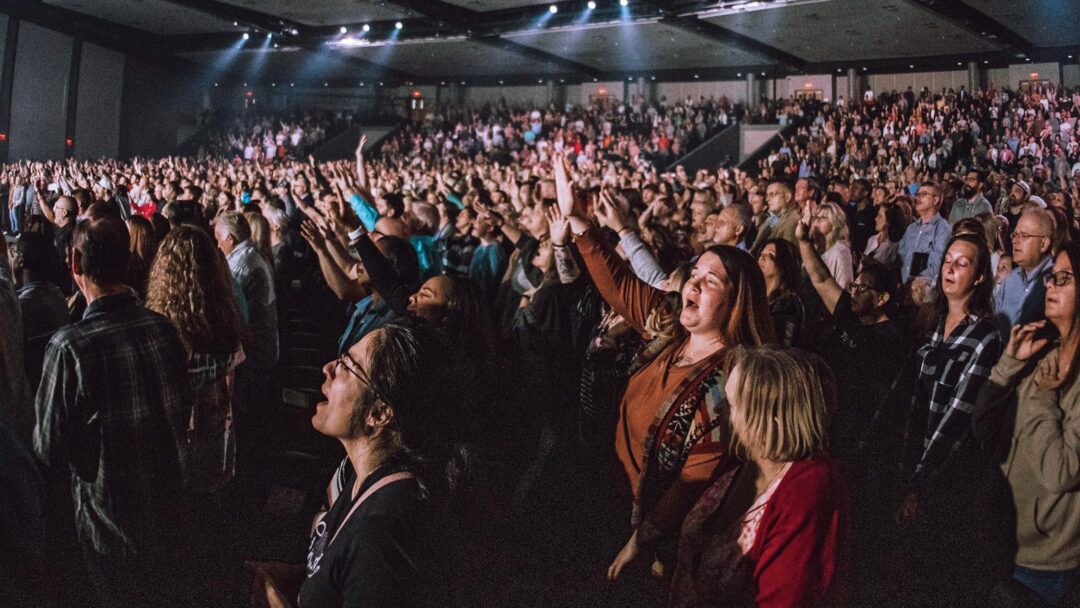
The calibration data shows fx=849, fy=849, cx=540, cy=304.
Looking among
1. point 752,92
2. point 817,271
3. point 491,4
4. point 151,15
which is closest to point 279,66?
point 151,15

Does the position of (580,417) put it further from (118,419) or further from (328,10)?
(328,10)

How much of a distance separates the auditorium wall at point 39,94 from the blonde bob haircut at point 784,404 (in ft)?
90.9

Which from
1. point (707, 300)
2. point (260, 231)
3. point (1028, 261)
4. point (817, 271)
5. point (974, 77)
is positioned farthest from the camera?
point (974, 77)

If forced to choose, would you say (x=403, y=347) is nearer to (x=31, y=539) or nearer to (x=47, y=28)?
(x=31, y=539)

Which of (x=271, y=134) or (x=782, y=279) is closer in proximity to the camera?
(x=782, y=279)

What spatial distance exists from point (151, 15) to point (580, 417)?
2467cm

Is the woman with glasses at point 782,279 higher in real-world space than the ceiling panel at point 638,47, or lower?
lower

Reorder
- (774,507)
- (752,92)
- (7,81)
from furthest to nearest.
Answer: (752,92)
(7,81)
(774,507)

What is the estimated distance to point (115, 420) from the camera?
2562mm

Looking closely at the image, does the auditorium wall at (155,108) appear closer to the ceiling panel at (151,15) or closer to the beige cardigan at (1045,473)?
Result: the ceiling panel at (151,15)

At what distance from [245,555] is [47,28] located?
2641 cm

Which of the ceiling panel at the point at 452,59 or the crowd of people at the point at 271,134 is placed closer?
the ceiling panel at the point at 452,59

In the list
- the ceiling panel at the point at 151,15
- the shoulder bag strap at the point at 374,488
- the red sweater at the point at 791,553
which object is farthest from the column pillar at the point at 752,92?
the shoulder bag strap at the point at 374,488

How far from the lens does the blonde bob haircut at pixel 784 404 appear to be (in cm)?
192
